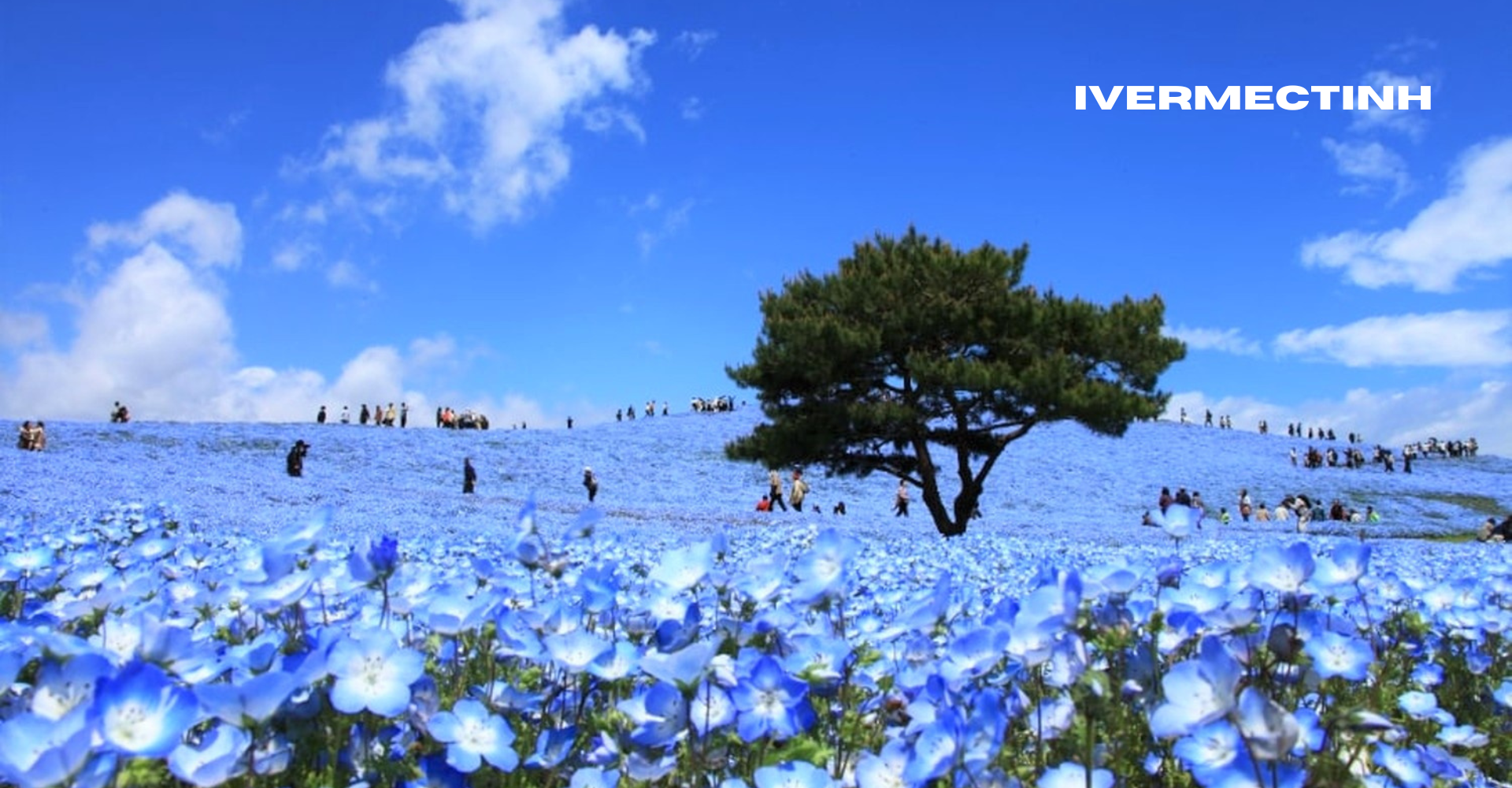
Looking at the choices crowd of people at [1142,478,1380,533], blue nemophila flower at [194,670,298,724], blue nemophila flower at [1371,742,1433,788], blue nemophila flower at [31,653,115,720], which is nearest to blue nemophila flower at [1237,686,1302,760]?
blue nemophila flower at [1371,742,1433,788]

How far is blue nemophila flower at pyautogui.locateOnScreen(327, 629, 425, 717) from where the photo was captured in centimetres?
164

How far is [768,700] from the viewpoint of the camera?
5.99ft

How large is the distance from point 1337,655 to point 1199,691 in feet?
1.71

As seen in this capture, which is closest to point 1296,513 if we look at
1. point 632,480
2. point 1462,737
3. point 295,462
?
point 632,480

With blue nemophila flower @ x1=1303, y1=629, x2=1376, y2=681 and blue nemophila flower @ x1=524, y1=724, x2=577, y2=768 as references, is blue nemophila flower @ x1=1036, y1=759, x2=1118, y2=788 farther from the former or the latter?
blue nemophila flower @ x1=524, y1=724, x2=577, y2=768

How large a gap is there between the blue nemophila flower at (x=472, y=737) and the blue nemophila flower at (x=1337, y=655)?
4.40ft

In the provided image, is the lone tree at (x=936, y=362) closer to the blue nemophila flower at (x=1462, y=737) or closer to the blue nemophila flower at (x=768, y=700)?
the blue nemophila flower at (x=1462, y=737)

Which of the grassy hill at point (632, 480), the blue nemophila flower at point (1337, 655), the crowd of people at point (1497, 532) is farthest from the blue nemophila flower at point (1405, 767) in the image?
the crowd of people at point (1497, 532)

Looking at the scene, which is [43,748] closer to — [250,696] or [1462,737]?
[250,696]

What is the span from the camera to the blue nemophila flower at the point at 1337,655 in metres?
1.88

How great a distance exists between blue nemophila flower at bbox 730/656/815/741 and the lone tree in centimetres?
1832

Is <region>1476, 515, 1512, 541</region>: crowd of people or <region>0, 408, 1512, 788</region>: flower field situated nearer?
<region>0, 408, 1512, 788</region>: flower field

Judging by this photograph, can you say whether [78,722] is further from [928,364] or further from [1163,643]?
[928,364]

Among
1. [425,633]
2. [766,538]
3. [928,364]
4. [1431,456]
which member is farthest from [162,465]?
[1431,456]
